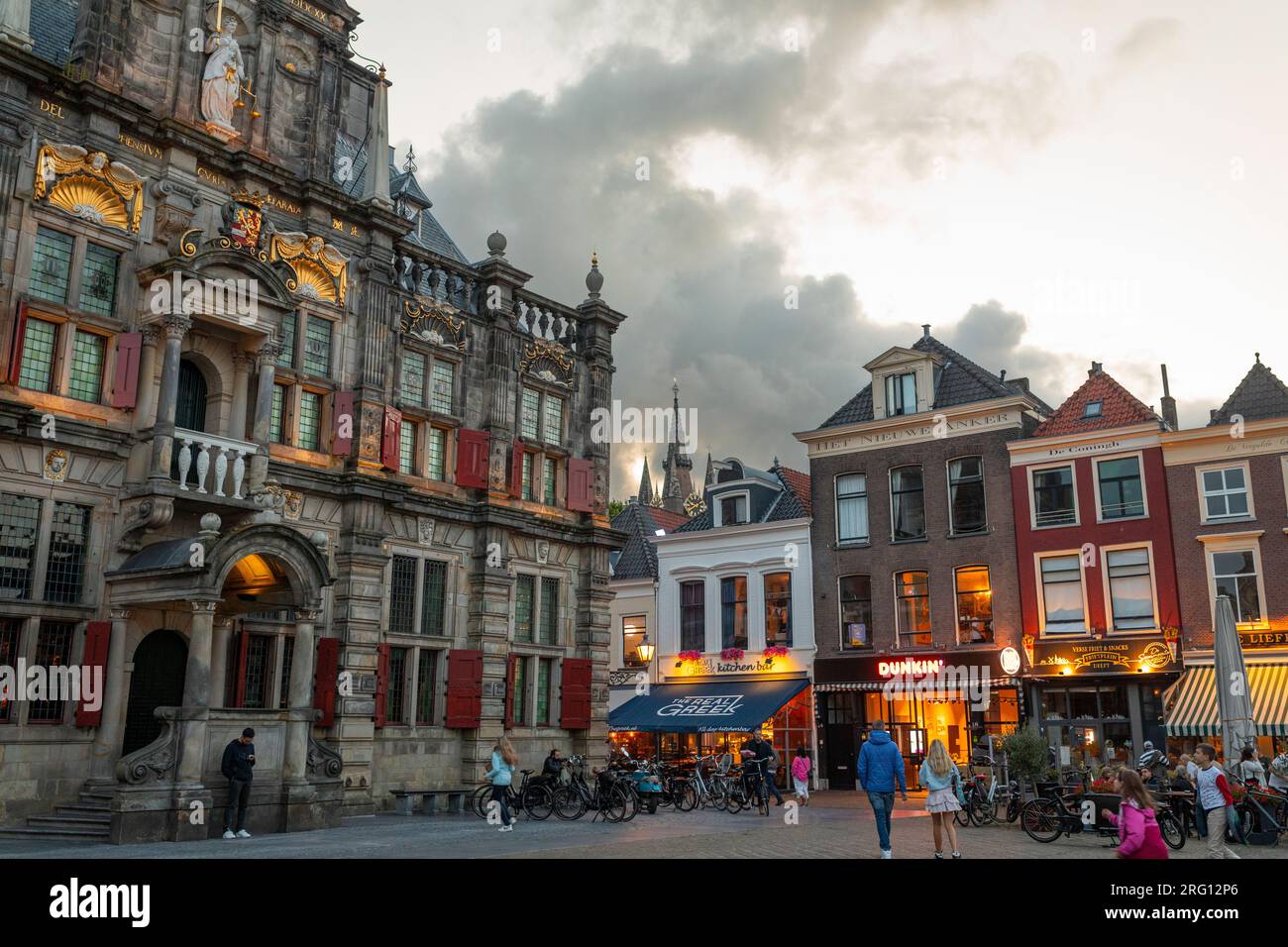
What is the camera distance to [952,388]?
35375mm

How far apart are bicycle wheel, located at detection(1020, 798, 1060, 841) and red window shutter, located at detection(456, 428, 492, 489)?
14374 millimetres

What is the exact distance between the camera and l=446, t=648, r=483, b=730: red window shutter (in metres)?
24.8

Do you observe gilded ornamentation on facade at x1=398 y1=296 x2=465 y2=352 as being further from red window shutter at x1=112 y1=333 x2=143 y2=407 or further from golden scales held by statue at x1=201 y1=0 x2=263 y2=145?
red window shutter at x1=112 y1=333 x2=143 y2=407

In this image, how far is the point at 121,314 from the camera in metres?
19.6

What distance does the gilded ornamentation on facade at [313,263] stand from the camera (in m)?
22.7

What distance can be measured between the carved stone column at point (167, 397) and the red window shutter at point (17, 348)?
7.24ft

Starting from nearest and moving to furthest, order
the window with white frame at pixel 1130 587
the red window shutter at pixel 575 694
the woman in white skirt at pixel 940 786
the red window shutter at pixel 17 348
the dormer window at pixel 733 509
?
the woman in white skirt at pixel 940 786
the red window shutter at pixel 17 348
the red window shutter at pixel 575 694
the window with white frame at pixel 1130 587
the dormer window at pixel 733 509

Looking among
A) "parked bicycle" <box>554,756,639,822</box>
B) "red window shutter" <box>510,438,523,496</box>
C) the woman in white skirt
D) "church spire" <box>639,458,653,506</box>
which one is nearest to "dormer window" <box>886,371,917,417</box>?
"red window shutter" <box>510,438,523,496</box>

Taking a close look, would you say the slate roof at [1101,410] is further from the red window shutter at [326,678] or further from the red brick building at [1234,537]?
the red window shutter at [326,678]

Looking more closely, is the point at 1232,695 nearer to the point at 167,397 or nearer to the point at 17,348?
the point at 167,397

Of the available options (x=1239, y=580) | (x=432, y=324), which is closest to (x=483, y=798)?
(x=432, y=324)

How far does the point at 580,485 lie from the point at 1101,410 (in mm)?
16241

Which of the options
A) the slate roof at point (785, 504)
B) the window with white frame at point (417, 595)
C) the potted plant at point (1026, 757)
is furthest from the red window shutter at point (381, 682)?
the slate roof at point (785, 504)
